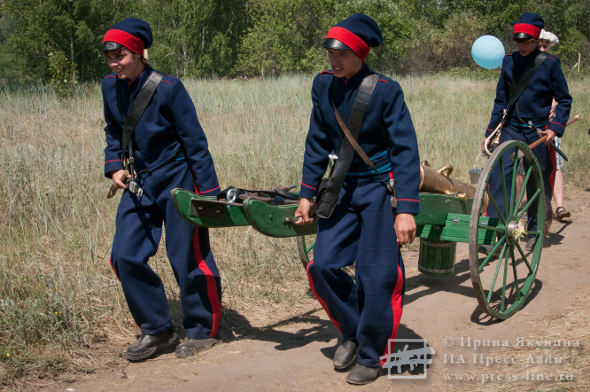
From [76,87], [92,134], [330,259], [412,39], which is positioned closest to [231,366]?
[330,259]

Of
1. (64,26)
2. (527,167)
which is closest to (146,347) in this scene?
(527,167)

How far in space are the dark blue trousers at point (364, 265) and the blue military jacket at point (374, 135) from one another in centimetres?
13

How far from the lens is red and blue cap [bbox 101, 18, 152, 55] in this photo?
3459mm

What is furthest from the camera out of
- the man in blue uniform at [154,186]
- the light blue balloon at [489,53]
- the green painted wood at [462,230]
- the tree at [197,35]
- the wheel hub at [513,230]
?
the tree at [197,35]

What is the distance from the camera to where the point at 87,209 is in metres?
5.91

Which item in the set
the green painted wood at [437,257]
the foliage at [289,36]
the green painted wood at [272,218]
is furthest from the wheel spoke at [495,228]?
the foliage at [289,36]

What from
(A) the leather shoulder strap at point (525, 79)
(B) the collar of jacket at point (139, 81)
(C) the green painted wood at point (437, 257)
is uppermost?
(A) the leather shoulder strap at point (525, 79)

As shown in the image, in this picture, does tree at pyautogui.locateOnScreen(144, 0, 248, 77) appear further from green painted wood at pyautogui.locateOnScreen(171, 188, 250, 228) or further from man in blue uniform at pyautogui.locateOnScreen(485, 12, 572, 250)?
green painted wood at pyautogui.locateOnScreen(171, 188, 250, 228)

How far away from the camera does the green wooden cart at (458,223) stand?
3.43 metres

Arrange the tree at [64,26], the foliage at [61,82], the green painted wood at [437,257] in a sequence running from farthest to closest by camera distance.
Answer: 1. the tree at [64,26]
2. the foliage at [61,82]
3. the green painted wood at [437,257]

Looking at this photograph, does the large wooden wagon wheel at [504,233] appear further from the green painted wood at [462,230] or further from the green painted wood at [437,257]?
the green painted wood at [437,257]

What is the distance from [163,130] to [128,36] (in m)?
0.59

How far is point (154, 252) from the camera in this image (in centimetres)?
375

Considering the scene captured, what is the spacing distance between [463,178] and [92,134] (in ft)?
18.3
